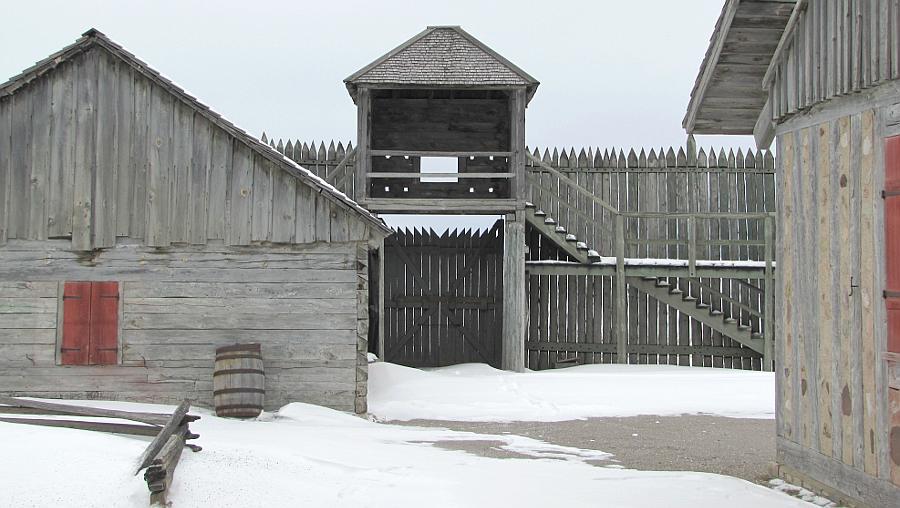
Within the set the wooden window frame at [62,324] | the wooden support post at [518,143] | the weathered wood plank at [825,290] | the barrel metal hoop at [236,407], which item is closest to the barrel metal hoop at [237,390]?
the barrel metal hoop at [236,407]

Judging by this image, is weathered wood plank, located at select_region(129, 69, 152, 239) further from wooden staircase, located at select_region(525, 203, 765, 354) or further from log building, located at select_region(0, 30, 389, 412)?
wooden staircase, located at select_region(525, 203, 765, 354)

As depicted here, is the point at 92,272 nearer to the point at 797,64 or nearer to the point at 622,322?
the point at 797,64

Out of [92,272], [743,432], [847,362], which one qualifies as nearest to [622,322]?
[743,432]

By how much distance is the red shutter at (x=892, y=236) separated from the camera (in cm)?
709

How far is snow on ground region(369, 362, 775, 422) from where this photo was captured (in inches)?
578

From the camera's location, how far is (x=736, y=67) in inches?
391

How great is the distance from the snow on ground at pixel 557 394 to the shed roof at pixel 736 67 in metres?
5.19

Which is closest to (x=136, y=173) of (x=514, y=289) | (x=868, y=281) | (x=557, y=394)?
(x=557, y=394)

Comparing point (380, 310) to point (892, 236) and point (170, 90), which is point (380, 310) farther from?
point (892, 236)

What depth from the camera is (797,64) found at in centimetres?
898

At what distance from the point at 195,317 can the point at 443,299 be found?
29.5 ft

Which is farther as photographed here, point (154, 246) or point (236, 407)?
point (154, 246)

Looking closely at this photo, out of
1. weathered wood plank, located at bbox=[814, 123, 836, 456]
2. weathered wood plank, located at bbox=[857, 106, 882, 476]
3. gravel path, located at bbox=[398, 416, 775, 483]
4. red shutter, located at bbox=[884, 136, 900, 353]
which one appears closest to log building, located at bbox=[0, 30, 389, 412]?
gravel path, located at bbox=[398, 416, 775, 483]

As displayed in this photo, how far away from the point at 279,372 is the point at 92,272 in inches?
114
